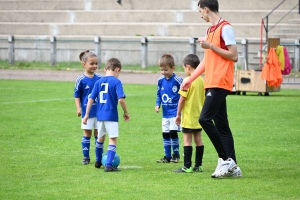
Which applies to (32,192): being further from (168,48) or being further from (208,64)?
(168,48)

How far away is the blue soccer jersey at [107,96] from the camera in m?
10.5

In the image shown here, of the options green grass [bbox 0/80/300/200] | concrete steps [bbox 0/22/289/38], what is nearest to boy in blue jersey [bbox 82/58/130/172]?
green grass [bbox 0/80/300/200]

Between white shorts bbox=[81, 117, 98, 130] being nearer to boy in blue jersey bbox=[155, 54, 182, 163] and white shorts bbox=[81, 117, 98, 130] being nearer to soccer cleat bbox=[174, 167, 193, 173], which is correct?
boy in blue jersey bbox=[155, 54, 182, 163]

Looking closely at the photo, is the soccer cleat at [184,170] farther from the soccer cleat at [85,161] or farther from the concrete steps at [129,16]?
the concrete steps at [129,16]

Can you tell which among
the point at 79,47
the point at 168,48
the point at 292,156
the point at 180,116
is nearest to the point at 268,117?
the point at 292,156

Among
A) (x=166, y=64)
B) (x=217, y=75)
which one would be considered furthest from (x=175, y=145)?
(x=217, y=75)

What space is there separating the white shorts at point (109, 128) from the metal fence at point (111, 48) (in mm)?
22461

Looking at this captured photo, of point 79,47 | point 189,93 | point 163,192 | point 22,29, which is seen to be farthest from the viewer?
point 22,29

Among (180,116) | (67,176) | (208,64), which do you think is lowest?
(67,176)

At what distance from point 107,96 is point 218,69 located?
1.70 meters

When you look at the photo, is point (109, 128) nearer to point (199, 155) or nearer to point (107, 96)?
point (107, 96)

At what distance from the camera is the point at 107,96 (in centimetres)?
1057

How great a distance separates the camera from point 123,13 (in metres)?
41.8

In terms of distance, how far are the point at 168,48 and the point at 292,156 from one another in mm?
25206
